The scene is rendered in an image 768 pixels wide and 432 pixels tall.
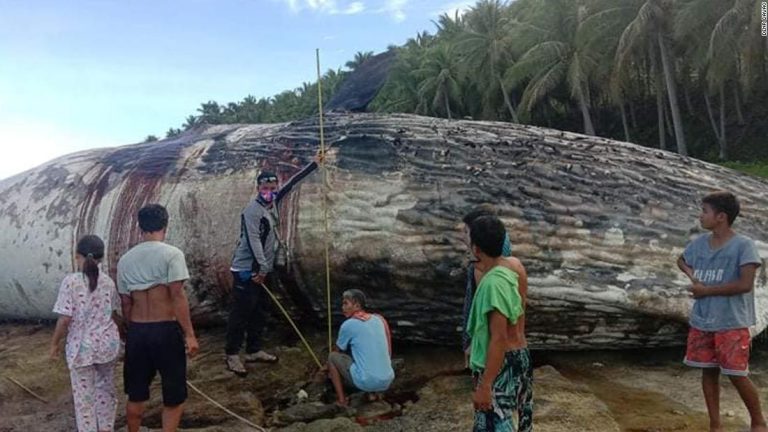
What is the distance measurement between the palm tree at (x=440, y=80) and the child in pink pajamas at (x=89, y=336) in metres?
46.2

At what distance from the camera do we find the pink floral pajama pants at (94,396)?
4.43m

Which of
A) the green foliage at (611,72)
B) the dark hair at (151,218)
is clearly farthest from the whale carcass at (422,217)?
the green foliage at (611,72)

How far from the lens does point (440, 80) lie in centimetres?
5006

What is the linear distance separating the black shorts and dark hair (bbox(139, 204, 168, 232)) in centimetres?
63

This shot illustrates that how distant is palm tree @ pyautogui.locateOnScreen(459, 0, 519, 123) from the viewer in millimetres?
44969

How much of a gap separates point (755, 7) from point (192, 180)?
1040 inches

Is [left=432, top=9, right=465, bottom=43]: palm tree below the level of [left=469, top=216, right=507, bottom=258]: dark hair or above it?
above

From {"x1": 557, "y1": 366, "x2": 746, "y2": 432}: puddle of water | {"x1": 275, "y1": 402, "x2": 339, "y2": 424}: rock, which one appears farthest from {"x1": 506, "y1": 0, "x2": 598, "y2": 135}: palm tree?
{"x1": 275, "y1": 402, "x2": 339, "y2": 424}: rock

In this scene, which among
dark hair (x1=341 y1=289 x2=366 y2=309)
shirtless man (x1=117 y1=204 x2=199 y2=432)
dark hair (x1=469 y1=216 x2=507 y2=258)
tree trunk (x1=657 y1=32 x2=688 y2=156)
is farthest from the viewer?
tree trunk (x1=657 y1=32 x2=688 y2=156)

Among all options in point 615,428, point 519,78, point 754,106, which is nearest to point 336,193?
point 615,428

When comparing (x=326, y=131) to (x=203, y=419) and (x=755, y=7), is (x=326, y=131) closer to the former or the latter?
(x=203, y=419)

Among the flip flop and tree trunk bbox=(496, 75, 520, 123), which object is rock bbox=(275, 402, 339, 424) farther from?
tree trunk bbox=(496, 75, 520, 123)

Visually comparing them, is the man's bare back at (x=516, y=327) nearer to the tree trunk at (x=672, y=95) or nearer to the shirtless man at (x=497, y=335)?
the shirtless man at (x=497, y=335)

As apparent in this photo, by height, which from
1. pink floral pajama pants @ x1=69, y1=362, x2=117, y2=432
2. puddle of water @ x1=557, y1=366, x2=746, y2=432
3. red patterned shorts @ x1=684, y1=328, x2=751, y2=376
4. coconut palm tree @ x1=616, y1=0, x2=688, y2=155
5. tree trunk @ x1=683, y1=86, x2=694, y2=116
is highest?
coconut palm tree @ x1=616, y1=0, x2=688, y2=155
